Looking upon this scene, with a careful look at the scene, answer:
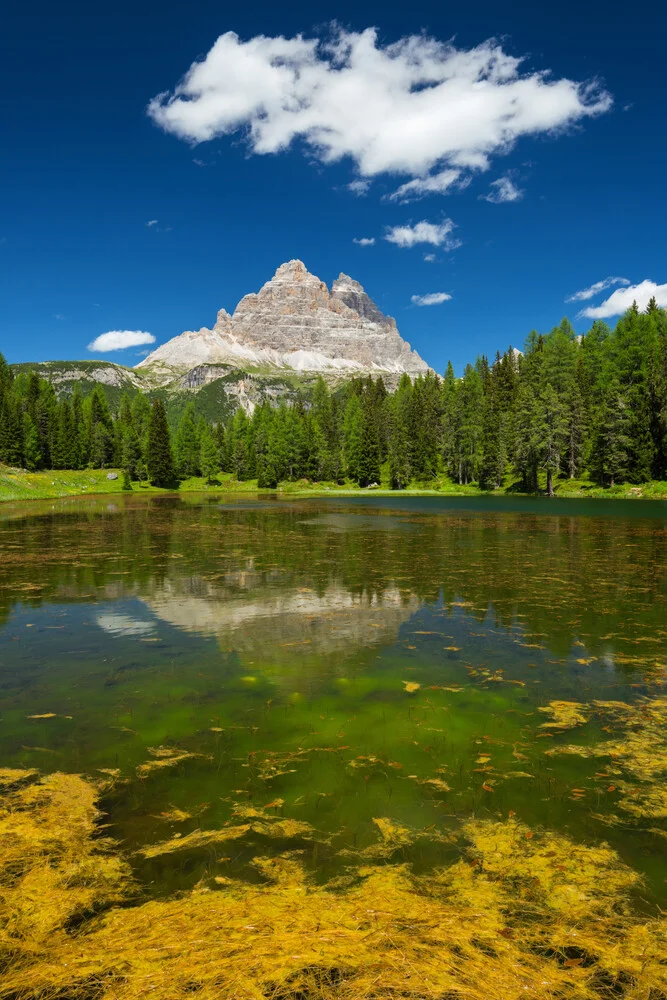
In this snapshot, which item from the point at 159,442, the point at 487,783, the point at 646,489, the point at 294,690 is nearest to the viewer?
the point at 487,783

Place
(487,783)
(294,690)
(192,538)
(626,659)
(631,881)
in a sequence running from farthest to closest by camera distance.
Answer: (192,538), (626,659), (294,690), (487,783), (631,881)

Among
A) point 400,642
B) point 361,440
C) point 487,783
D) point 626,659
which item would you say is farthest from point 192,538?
point 361,440

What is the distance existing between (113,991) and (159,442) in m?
132

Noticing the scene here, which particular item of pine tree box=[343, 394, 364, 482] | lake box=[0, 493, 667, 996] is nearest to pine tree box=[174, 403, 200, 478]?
pine tree box=[343, 394, 364, 482]

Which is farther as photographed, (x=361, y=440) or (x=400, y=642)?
(x=361, y=440)

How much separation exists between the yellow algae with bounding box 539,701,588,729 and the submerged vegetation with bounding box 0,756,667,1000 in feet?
9.88

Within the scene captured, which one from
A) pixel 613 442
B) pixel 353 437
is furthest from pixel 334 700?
pixel 353 437

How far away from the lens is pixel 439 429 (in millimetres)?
131750

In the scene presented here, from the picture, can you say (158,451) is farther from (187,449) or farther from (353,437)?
(353,437)

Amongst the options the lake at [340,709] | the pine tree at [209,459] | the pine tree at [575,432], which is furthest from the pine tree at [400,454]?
the lake at [340,709]

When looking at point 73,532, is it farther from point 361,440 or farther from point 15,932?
point 361,440

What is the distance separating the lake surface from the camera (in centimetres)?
609

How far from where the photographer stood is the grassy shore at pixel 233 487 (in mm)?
78375

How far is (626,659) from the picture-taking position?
11781 millimetres
